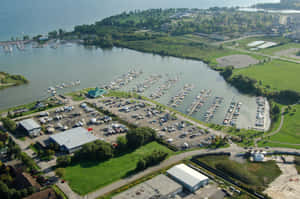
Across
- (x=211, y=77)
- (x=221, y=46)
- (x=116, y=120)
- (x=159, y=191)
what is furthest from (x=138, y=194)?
(x=221, y=46)

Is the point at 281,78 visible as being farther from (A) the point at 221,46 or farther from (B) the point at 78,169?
(B) the point at 78,169

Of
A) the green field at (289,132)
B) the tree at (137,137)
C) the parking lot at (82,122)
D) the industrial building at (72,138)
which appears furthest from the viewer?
the parking lot at (82,122)

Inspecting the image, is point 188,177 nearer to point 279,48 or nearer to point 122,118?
point 122,118

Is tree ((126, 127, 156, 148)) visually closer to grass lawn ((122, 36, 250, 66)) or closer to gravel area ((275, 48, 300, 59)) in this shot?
grass lawn ((122, 36, 250, 66))

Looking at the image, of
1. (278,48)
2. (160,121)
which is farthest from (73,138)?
(278,48)

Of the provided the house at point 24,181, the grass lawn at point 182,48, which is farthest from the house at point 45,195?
the grass lawn at point 182,48

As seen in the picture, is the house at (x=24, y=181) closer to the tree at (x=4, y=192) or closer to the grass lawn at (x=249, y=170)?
the tree at (x=4, y=192)
